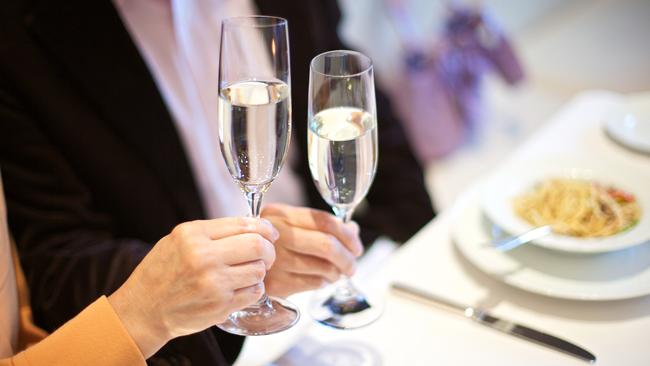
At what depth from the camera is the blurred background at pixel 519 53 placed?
109 inches

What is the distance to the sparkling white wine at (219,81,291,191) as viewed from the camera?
0.76 meters

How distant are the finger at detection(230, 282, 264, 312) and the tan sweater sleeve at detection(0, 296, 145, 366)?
132 millimetres

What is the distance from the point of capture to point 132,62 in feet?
4.00

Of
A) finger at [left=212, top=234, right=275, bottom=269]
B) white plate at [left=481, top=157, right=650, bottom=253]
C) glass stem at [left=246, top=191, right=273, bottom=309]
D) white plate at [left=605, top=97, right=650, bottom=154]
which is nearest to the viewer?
finger at [left=212, top=234, right=275, bottom=269]

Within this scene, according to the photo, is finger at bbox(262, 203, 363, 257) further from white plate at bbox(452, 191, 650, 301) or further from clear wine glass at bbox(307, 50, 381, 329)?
white plate at bbox(452, 191, 650, 301)

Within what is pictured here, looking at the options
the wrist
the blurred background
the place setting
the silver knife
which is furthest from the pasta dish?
the blurred background

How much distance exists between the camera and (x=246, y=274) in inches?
29.6

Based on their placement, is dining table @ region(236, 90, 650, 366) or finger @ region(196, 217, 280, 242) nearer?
finger @ region(196, 217, 280, 242)

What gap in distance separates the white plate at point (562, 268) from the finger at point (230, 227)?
37cm

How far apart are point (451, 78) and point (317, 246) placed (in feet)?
6.65

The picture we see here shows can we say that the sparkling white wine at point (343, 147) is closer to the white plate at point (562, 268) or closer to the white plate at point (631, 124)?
the white plate at point (562, 268)

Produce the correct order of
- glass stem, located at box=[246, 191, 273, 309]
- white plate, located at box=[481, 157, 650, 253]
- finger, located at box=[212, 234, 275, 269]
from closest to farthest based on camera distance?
finger, located at box=[212, 234, 275, 269], glass stem, located at box=[246, 191, 273, 309], white plate, located at box=[481, 157, 650, 253]

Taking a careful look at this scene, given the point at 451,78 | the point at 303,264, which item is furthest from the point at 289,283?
the point at 451,78

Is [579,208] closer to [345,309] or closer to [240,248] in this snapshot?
[345,309]
